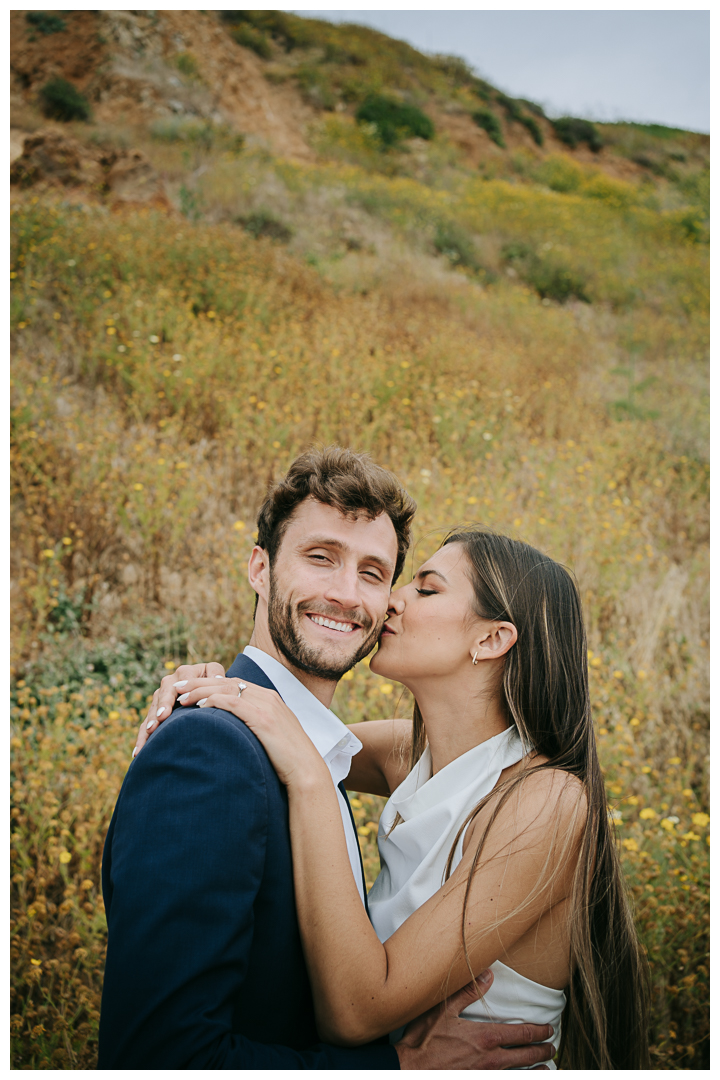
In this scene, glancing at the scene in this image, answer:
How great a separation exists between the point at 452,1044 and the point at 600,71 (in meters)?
5.91

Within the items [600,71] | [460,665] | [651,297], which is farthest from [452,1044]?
[651,297]

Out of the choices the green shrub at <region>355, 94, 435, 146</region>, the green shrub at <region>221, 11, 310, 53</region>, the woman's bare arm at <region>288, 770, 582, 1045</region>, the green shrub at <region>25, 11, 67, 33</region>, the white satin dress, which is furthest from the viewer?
the green shrub at <region>355, 94, 435, 146</region>

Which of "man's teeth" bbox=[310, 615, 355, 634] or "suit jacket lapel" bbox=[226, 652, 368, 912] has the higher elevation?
"man's teeth" bbox=[310, 615, 355, 634]

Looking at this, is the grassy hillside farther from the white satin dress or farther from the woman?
the white satin dress

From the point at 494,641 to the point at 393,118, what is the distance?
50.2 feet

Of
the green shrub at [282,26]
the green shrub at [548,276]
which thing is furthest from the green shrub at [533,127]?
the green shrub at [548,276]

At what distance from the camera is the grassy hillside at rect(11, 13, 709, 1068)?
291 cm

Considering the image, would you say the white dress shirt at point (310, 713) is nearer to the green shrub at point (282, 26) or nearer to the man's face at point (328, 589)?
the man's face at point (328, 589)

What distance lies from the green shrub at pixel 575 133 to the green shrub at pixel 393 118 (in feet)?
17.2

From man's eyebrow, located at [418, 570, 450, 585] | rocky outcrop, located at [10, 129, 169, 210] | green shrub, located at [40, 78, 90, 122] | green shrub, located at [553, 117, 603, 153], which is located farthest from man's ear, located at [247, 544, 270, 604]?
green shrub, located at [553, 117, 603, 153]

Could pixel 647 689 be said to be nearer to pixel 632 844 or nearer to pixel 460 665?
pixel 632 844

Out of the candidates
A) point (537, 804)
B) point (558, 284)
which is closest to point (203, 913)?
point (537, 804)

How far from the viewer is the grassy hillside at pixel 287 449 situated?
9.53ft

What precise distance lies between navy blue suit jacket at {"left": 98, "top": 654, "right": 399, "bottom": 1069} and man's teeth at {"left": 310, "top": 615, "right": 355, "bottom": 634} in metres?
0.44
